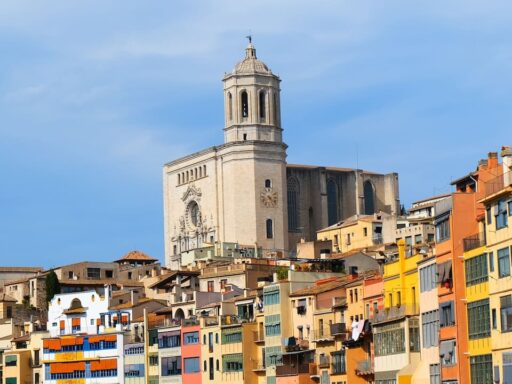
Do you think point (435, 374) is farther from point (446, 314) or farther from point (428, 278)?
point (428, 278)

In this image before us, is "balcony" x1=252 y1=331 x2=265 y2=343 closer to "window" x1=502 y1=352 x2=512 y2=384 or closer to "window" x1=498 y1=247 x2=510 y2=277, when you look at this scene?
"window" x1=498 y1=247 x2=510 y2=277

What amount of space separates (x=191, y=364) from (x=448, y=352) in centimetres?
3891

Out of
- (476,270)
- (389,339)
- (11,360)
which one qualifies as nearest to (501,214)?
(476,270)

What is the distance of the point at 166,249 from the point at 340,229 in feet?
105

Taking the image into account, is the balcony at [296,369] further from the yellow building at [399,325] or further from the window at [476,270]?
the window at [476,270]

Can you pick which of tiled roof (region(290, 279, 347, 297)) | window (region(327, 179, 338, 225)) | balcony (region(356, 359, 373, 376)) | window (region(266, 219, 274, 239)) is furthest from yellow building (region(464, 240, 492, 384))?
window (region(327, 179, 338, 225))

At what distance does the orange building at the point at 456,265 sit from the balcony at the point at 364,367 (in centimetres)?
1327

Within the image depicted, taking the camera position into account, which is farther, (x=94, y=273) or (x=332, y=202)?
(x=332, y=202)

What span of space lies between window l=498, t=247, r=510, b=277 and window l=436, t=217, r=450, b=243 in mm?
6025

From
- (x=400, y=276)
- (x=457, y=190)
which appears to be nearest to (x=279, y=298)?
(x=400, y=276)

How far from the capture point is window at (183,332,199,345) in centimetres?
10031

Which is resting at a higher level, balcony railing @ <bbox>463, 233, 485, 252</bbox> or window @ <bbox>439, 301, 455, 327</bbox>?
balcony railing @ <bbox>463, 233, 485, 252</bbox>

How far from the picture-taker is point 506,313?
5791 cm

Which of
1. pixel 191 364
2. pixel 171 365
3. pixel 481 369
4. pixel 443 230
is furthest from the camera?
pixel 171 365
